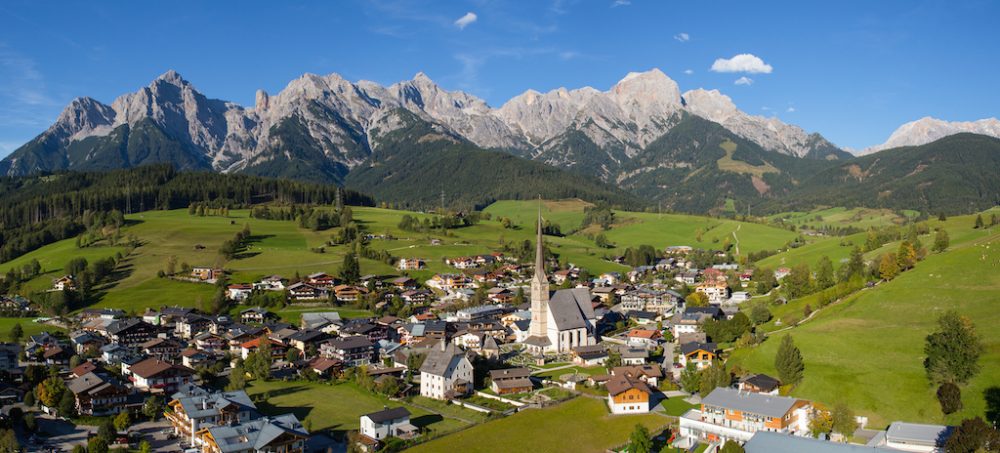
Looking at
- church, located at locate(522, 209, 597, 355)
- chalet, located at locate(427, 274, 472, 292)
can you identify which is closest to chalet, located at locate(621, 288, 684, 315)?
church, located at locate(522, 209, 597, 355)

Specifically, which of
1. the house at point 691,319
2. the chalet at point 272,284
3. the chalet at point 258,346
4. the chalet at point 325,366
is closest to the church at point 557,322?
the house at point 691,319

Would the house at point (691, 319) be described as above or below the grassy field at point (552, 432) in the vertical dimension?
above

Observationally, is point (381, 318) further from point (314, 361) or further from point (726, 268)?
point (726, 268)

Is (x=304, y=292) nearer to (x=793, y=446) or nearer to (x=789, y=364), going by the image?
(x=789, y=364)

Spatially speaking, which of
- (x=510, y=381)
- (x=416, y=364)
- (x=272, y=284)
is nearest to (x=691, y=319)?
(x=510, y=381)

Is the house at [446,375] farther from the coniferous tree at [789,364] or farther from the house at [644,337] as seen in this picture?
the house at [644,337]

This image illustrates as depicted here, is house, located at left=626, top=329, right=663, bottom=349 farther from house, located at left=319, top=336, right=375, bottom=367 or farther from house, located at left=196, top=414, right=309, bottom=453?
house, located at left=196, top=414, right=309, bottom=453
